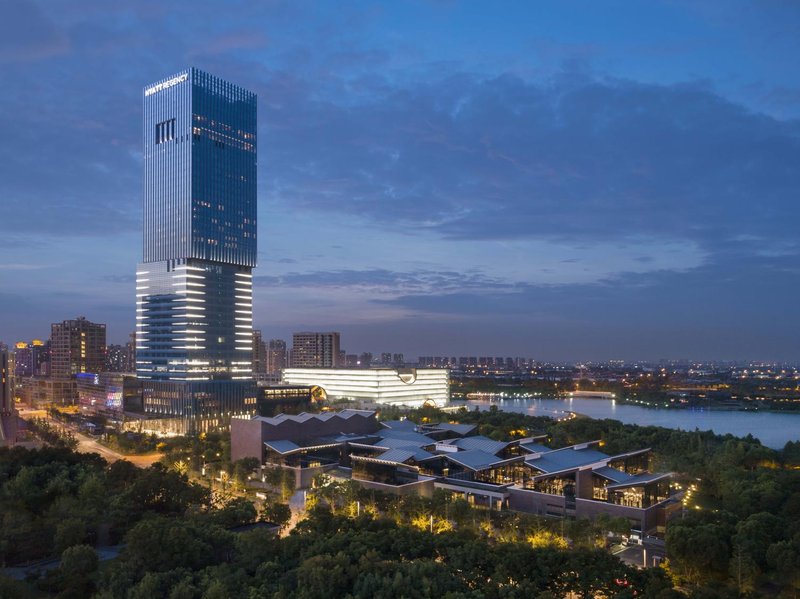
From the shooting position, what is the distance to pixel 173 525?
10625mm

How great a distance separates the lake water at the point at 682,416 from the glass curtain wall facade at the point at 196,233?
1914 cm

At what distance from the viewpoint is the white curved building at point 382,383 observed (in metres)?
41.5

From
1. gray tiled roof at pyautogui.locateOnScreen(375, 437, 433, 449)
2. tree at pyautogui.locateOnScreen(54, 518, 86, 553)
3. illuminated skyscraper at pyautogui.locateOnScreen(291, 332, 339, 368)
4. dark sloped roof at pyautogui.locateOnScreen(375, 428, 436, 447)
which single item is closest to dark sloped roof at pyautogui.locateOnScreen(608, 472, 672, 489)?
gray tiled roof at pyautogui.locateOnScreen(375, 437, 433, 449)

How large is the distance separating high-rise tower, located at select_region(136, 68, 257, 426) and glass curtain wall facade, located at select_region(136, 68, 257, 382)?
0.17 feet

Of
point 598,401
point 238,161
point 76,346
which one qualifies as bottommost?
point 598,401

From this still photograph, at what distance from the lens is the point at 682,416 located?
42.6m

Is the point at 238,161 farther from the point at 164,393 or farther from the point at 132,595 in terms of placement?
the point at 132,595

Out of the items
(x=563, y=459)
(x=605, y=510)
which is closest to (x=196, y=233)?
(x=563, y=459)

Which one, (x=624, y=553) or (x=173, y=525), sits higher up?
(x=173, y=525)

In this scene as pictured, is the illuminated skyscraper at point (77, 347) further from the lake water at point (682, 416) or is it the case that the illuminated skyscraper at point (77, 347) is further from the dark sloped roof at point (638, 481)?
the dark sloped roof at point (638, 481)

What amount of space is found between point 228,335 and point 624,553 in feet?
82.6

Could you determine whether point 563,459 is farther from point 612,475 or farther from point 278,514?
point 278,514

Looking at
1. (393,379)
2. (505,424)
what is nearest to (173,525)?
(505,424)

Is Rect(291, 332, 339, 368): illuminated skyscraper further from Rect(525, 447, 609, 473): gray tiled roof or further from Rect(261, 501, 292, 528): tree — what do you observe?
Rect(261, 501, 292, 528): tree
